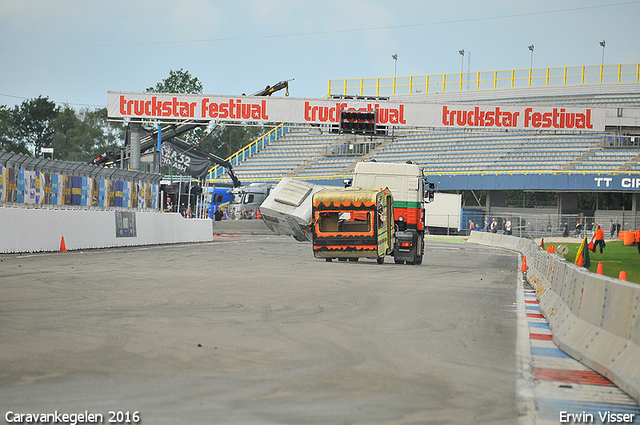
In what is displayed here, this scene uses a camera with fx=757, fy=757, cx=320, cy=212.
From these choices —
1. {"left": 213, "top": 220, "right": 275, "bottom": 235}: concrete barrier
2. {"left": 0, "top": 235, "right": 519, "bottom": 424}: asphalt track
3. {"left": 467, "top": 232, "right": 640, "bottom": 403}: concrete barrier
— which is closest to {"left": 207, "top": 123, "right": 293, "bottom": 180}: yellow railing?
{"left": 213, "top": 220, "right": 275, "bottom": 235}: concrete barrier

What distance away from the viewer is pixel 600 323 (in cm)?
757

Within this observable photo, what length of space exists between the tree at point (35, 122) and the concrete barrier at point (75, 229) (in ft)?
250

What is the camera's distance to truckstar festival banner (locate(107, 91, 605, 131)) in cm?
4009

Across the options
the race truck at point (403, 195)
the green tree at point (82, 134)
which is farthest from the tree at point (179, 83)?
the race truck at point (403, 195)

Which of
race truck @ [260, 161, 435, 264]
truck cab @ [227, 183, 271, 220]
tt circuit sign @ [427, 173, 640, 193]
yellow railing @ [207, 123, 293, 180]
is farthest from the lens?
yellow railing @ [207, 123, 293, 180]

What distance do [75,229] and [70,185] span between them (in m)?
1.51

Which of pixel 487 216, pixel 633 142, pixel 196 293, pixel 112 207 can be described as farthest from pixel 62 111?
pixel 196 293

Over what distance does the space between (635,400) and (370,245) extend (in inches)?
653

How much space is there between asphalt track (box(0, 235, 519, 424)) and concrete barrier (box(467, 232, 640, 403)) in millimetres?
707

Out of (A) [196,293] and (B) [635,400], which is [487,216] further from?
(B) [635,400]

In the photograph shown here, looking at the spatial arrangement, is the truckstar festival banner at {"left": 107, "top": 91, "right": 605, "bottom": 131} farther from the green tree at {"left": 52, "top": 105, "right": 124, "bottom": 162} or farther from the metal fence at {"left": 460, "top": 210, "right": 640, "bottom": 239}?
the green tree at {"left": 52, "top": 105, "right": 124, "bottom": 162}

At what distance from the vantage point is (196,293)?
12.9m

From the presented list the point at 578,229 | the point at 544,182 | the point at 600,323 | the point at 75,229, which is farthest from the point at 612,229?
the point at 600,323

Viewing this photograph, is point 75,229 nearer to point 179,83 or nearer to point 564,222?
point 564,222
